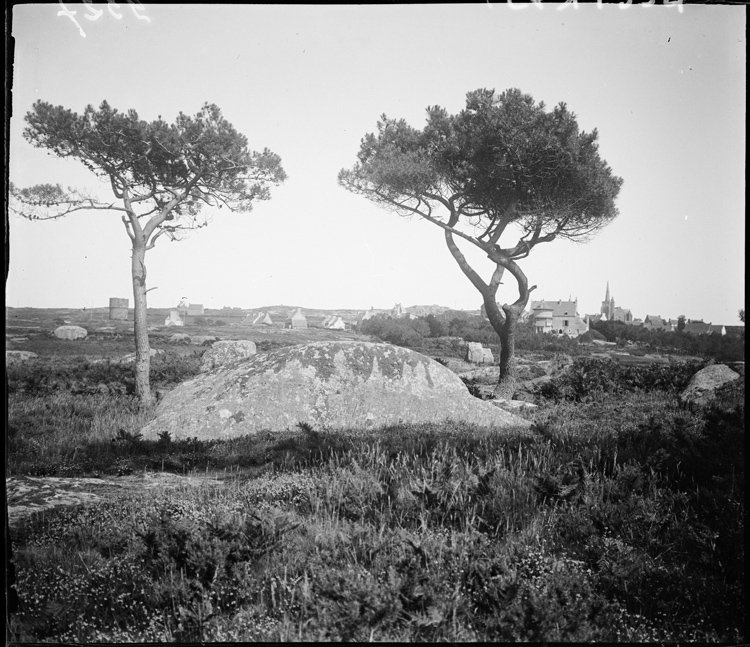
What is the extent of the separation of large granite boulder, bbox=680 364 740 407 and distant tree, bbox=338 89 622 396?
355 centimetres

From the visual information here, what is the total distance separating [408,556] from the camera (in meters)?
3.35

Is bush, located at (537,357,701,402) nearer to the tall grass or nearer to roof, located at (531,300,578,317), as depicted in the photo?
roof, located at (531,300,578,317)

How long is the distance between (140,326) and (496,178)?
26.6 feet

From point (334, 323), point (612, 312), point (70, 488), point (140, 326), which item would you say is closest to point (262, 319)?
point (334, 323)

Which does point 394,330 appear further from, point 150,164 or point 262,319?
point 150,164

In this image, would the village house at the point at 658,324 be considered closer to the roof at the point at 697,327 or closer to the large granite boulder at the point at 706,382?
the roof at the point at 697,327

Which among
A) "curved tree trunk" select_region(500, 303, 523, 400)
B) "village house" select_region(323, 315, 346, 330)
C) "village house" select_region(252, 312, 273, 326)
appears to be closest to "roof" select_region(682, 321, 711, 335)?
"curved tree trunk" select_region(500, 303, 523, 400)

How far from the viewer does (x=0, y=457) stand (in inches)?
150

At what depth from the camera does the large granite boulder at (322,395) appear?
7885 millimetres

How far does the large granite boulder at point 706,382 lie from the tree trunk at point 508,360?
3034 millimetres

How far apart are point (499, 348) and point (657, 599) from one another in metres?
7.54

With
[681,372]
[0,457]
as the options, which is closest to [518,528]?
[0,457]

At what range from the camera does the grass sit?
3025mm

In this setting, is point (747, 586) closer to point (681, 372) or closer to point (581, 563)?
point (581, 563)
